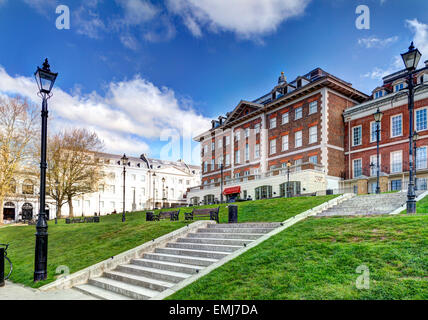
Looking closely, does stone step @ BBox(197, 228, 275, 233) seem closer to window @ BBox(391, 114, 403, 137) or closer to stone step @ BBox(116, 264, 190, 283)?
stone step @ BBox(116, 264, 190, 283)

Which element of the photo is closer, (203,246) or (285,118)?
(203,246)

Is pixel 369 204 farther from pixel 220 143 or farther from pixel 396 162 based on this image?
pixel 220 143

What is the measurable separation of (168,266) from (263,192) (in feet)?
94.7

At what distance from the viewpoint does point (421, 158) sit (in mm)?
29344

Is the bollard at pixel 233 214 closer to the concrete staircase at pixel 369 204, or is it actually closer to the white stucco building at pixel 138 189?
the concrete staircase at pixel 369 204

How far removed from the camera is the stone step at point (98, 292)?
823 centimetres

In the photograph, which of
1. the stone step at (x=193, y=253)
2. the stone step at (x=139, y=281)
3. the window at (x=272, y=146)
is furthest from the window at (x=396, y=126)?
the stone step at (x=139, y=281)

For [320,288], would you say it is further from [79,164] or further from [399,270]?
[79,164]

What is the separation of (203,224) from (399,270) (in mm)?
8711

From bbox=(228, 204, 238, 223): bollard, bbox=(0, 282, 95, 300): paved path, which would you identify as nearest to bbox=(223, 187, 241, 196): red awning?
bbox=(228, 204, 238, 223): bollard

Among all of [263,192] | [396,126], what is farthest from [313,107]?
[263,192]

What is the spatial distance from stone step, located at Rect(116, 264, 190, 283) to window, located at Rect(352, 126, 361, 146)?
1205 inches

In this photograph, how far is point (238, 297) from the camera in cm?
629

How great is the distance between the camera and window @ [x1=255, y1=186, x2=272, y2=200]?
120 ft
